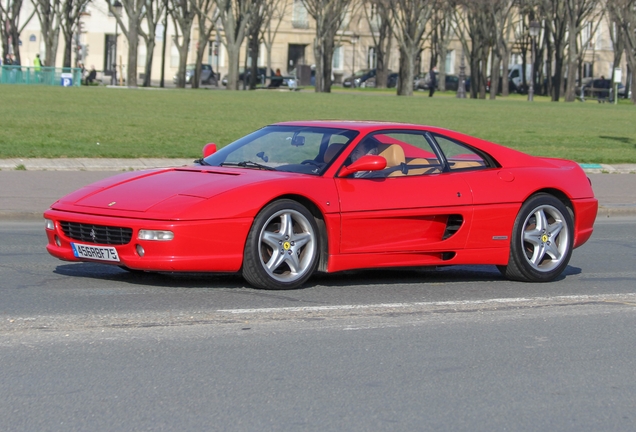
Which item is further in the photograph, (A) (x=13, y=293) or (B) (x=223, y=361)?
(A) (x=13, y=293)

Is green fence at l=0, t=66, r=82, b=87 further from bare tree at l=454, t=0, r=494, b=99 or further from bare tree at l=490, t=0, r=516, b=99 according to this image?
bare tree at l=490, t=0, r=516, b=99

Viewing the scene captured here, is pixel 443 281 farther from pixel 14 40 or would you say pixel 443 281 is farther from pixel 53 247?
pixel 14 40

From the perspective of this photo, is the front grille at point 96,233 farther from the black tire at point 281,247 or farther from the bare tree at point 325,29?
the bare tree at point 325,29

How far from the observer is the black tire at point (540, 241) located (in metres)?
8.82

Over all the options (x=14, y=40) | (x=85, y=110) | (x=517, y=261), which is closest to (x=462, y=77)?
(x=14, y=40)

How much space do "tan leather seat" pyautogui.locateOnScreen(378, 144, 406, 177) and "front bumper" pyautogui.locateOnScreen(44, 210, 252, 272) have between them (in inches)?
58.1

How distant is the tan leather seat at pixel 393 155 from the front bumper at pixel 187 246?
1475 millimetres

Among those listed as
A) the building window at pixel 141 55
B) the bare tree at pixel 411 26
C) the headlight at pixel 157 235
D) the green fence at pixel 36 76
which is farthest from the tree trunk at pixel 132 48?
the headlight at pixel 157 235

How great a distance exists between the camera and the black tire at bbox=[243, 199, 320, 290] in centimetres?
759

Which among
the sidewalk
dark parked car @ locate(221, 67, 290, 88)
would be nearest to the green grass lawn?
the sidewalk

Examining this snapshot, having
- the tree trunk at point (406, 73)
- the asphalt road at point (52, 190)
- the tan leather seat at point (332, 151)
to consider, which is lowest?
the asphalt road at point (52, 190)

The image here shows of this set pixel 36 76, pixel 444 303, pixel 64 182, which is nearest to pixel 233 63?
pixel 36 76

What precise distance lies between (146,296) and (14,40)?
199 ft

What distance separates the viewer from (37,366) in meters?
5.52
